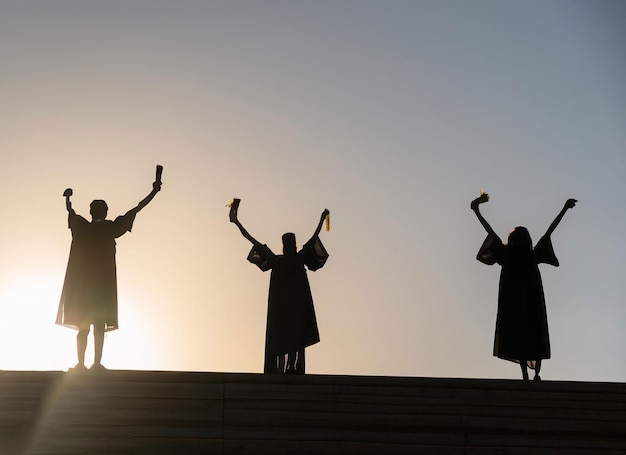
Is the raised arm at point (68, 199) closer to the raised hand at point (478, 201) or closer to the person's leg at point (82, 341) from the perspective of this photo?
the person's leg at point (82, 341)

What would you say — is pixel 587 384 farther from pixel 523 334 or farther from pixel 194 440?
pixel 194 440

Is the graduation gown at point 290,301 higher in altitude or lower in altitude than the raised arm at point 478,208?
lower

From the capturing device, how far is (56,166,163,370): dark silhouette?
11.6 metres

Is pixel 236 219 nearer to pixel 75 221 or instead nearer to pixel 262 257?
pixel 262 257

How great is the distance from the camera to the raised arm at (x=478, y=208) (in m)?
12.4

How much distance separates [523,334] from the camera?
40.5ft

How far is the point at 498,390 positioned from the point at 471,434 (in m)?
0.64

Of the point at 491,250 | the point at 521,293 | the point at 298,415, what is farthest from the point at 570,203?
the point at 298,415

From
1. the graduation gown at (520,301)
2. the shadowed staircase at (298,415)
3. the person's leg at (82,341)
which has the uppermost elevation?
the graduation gown at (520,301)

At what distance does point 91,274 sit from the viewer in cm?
1176

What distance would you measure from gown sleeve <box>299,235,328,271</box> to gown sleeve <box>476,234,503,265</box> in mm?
1948

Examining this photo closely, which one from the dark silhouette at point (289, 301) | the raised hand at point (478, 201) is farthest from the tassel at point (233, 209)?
the raised hand at point (478, 201)

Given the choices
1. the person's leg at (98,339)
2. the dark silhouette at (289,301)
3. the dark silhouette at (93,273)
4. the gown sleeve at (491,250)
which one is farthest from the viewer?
the dark silhouette at (289,301)

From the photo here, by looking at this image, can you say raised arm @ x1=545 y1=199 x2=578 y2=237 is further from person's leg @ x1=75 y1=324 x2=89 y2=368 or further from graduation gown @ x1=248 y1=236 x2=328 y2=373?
person's leg @ x1=75 y1=324 x2=89 y2=368
